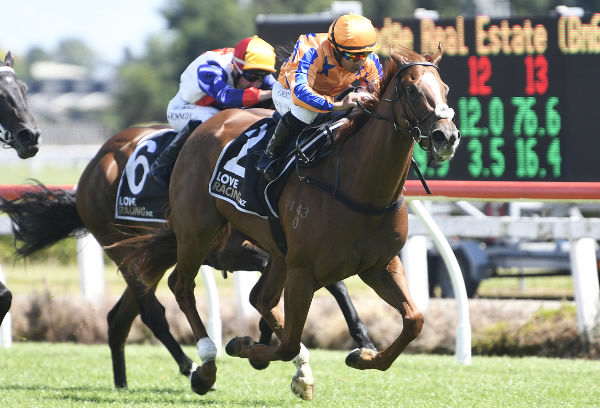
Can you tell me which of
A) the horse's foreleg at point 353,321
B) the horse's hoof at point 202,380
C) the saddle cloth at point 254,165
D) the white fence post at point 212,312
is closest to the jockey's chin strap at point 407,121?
the saddle cloth at point 254,165

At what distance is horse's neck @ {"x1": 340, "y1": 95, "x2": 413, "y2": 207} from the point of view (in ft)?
15.0

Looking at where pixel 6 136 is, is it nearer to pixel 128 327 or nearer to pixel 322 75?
pixel 128 327

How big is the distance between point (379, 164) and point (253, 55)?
162 centimetres

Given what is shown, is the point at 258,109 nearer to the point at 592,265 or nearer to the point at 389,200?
the point at 389,200

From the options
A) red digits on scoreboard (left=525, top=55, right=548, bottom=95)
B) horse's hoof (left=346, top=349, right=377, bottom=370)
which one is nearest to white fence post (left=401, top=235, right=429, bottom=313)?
red digits on scoreboard (left=525, top=55, right=548, bottom=95)

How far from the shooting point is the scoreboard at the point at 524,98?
746cm

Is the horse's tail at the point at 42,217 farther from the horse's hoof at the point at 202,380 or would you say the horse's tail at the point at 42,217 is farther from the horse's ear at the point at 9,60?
the horse's hoof at the point at 202,380

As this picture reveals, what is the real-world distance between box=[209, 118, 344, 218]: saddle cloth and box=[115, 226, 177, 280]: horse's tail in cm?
59

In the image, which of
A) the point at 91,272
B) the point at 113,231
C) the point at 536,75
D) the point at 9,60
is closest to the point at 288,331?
the point at 113,231

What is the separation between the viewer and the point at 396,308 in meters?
4.84

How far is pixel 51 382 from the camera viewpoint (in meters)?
6.04

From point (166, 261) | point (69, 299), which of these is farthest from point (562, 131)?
point (69, 299)

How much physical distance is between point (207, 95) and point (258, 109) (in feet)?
1.51

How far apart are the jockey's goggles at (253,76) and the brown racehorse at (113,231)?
0.28 meters
